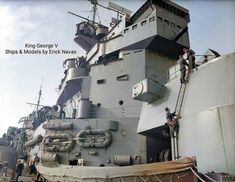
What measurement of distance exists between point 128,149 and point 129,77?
386 centimetres

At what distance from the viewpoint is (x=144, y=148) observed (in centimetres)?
1083

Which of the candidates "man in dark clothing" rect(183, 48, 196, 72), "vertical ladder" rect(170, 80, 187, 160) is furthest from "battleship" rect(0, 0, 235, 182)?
"man in dark clothing" rect(183, 48, 196, 72)

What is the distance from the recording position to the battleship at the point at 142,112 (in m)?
5.96

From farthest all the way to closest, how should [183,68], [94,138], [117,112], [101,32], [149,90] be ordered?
[101,32]
[117,112]
[94,138]
[149,90]
[183,68]

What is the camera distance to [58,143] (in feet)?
40.6

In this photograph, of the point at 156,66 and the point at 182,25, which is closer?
the point at 156,66

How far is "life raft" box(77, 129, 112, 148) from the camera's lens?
11374mm

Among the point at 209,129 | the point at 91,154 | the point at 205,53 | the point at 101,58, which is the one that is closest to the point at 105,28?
the point at 101,58

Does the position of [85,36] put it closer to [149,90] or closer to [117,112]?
[117,112]

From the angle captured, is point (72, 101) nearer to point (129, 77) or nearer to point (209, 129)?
point (129, 77)

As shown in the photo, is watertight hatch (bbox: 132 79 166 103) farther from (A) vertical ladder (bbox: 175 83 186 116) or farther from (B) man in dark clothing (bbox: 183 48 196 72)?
(B) man in dark clothing (bbox: 183 48 196 72)

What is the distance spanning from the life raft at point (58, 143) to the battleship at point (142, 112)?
0.16 ft

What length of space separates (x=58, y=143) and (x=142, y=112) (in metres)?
5.05

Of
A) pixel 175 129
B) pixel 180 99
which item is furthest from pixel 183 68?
pixel 175 129
